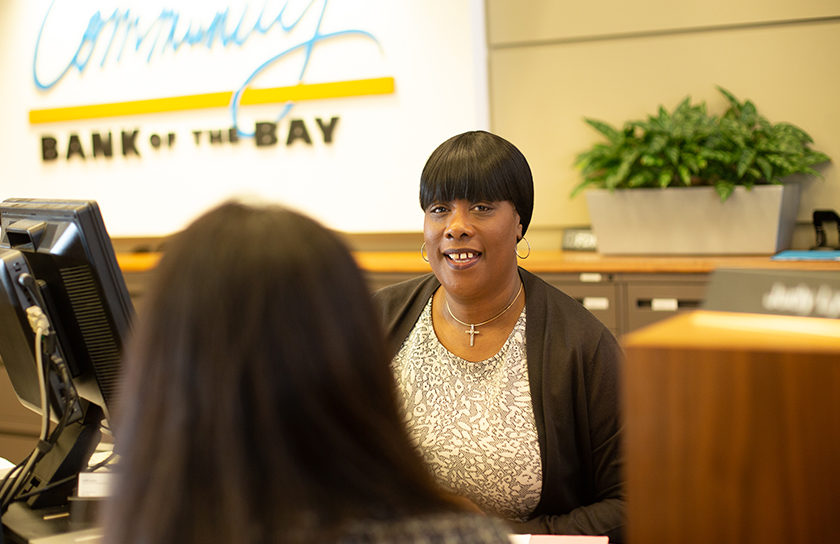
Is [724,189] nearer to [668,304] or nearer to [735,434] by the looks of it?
[668,304]

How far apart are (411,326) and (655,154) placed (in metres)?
1.62

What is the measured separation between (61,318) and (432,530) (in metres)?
1.26

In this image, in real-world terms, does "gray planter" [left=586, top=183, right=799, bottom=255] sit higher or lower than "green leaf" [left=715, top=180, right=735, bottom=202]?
lower

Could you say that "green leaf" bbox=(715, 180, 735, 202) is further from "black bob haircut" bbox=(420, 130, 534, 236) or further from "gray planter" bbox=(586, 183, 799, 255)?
"black bob haircut" bbox=(420, 130, 534, 236)

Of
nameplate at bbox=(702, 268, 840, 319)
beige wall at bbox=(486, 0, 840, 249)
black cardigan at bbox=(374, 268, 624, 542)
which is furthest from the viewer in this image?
beige wall at bbox=(486, 0, 840, 249)

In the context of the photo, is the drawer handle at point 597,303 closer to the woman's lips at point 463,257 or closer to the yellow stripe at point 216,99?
the woman's lips at point 463,257

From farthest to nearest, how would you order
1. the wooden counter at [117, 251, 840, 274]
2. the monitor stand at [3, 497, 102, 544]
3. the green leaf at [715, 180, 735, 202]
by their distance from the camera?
the green leaf at [715, 180, 735, 202] < the wooden counter at [117, 251, 840, 274] < the monitor stand at [3, 497, 102, 544]

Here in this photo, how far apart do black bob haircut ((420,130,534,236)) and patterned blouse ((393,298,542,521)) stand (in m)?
0.33

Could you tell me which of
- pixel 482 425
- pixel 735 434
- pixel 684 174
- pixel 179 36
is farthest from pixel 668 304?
pixel 179 36

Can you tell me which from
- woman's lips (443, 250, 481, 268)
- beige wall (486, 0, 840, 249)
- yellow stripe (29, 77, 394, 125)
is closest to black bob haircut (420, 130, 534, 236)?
woman's lips (443, 250, 481, 268)

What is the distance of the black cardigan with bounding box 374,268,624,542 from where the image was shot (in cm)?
183

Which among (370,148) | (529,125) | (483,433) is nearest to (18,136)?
(370,148)

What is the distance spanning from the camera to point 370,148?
4141mm

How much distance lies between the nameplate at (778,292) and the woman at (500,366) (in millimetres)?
934
